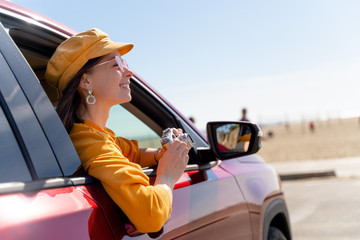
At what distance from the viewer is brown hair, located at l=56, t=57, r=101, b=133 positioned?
6.70ft

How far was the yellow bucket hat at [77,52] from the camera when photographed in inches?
80.5

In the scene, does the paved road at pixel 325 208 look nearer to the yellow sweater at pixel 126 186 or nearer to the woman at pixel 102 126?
the woman at pixel 102 126

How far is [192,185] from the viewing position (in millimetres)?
2379

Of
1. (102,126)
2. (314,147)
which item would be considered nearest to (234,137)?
(102,126)

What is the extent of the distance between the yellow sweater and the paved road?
5.27 metres

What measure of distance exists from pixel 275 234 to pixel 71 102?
201 centimetres

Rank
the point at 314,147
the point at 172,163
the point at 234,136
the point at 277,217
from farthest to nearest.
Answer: the point at 314,147 → the point at 277,217 → the point at 234,136 → the point at 172,163

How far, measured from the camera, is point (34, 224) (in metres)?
1.40

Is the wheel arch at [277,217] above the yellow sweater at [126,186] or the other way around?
the other way around

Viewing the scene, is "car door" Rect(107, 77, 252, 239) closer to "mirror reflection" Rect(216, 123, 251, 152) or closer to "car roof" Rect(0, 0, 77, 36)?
"mirror reflection" Rect(216, 123, 251, 152)

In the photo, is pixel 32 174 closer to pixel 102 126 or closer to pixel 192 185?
pixel 102 126

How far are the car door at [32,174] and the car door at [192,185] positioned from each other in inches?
18.8

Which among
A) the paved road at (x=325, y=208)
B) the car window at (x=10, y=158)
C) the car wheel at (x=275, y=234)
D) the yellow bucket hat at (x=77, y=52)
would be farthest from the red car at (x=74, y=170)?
the paved road at (x=325, y=208)

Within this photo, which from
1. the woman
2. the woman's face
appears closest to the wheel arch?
the woman
